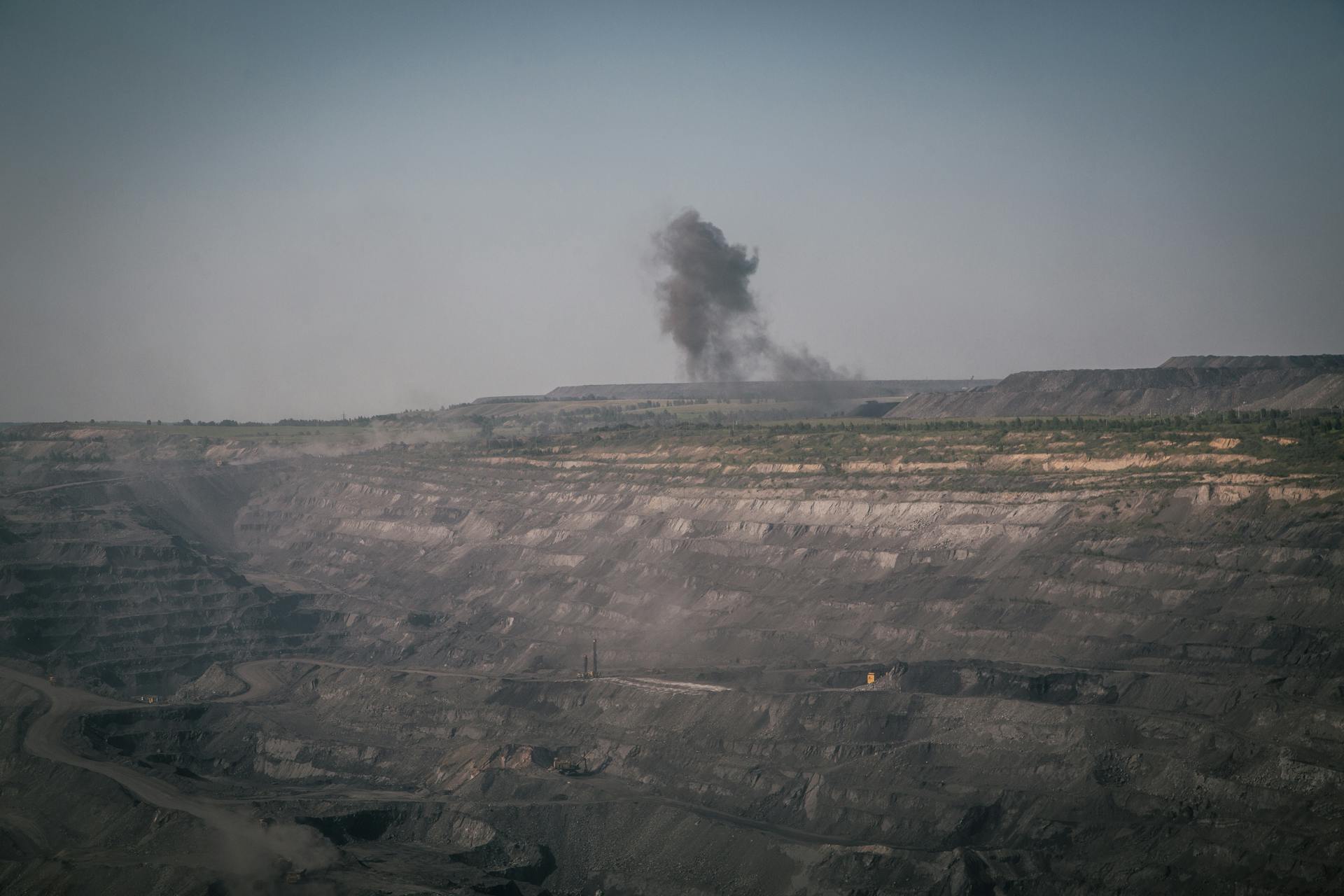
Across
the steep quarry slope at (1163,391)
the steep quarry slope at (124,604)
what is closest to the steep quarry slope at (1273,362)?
the steep quarry slope at (1163,391)

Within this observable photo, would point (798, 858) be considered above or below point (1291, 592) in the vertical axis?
below

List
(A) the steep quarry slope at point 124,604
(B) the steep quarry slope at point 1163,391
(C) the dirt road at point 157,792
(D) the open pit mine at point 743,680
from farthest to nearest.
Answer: (B) the steep quarry slope at point 1163,391 → (A) the steep quarry slope at point 124,604 → (C) the dirt road at point 157,792 → (D) the open pit mine at point 743,680

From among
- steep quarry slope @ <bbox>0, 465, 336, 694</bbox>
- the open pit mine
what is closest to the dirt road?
the open pit mine

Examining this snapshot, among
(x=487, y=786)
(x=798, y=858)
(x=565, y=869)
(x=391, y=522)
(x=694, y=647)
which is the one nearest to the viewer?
(x=798, y=858)

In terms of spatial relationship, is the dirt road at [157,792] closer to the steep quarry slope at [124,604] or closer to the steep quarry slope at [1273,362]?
the steep quarry slope at [124,604]

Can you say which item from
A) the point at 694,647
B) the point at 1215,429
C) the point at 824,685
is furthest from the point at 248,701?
the point at 1215,429

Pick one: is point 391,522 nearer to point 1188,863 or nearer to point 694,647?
point 694,647

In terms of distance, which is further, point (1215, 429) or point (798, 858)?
point (1215, 429)
